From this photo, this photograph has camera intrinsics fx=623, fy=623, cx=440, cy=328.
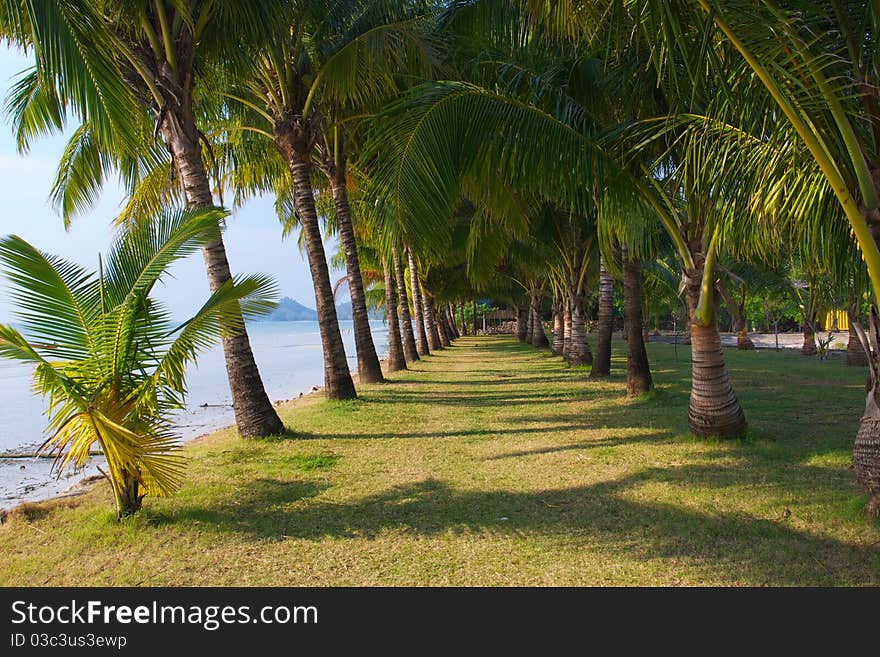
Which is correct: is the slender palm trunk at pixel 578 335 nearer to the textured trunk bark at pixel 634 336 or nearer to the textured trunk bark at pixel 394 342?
the textured trunk bark at pixel 394 342

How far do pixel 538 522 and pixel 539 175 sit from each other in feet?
11.6

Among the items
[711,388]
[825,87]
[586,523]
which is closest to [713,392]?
[711,388]

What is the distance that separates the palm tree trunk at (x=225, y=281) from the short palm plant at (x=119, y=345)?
234cm

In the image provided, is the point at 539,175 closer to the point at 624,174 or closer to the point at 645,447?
the point at 624,174

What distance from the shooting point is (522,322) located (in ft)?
136

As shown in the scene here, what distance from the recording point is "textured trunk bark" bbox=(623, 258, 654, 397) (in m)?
10.8

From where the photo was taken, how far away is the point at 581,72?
26.8ft

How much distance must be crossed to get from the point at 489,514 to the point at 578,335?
42.4 ft

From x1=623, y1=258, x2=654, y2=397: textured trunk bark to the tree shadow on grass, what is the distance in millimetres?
5160

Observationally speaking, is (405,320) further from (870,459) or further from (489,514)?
(870,459)

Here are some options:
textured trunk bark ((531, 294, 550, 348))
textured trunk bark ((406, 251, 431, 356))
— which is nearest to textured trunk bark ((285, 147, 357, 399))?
textured trunk bark ((406, 251, 431, 356))

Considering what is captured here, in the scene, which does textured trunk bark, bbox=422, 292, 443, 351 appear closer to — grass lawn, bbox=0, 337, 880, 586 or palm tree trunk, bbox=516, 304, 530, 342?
palm tree trunk, bbox=516, 304, 530, 342

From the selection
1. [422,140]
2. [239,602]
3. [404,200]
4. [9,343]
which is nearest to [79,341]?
[9,343]

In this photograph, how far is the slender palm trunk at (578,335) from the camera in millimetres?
16969
